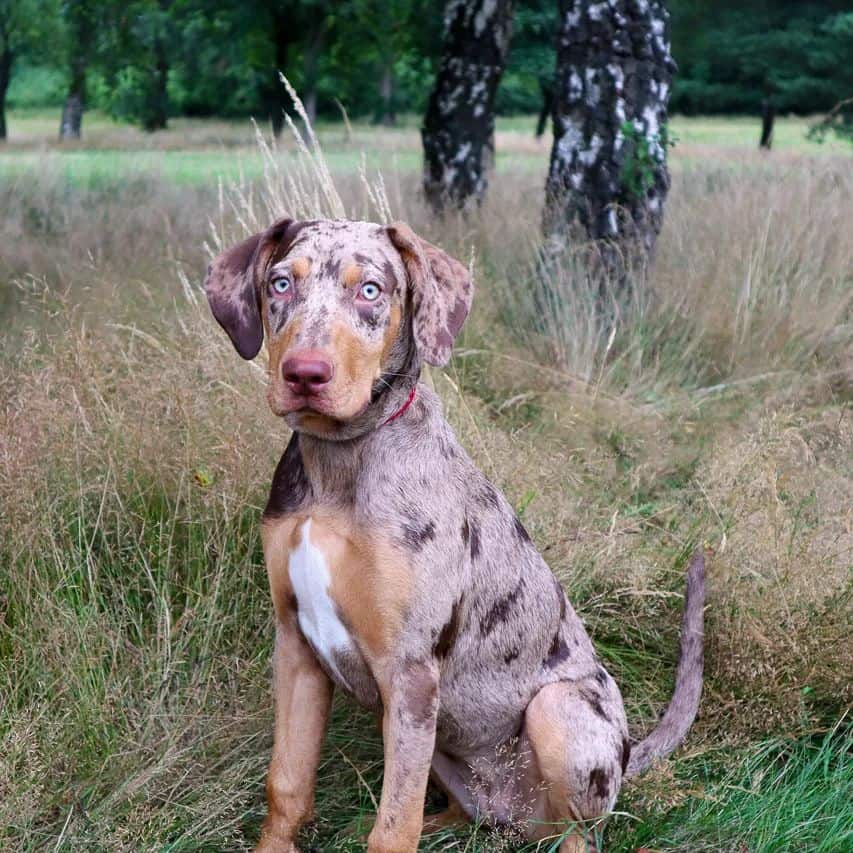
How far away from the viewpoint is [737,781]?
3443 mm

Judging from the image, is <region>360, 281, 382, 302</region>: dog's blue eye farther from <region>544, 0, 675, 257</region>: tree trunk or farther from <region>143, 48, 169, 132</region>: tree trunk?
<region>143, 48, 169, 132</region>: tree trunk

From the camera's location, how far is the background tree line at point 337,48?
1902 cm

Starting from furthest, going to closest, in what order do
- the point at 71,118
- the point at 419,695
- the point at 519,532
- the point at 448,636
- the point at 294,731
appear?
the point at 71,118, the point at 519,532, the point at 294,731, the point at 448,636, the point at 419,695

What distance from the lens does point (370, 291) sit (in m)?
2.61

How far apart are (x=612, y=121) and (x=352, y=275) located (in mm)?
4426

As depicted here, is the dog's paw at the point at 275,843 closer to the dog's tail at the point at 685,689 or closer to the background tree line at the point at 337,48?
the dog's tail at the point at 685,689

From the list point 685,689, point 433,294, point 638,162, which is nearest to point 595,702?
point 685,689

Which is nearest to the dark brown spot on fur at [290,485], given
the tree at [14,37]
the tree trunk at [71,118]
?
the tree at [14,37]

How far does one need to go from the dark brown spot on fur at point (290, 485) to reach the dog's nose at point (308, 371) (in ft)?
1.36

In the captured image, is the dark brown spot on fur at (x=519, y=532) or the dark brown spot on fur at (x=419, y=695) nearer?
the dark brown spot on fur at (x=419, y=695)

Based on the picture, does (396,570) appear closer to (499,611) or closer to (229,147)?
→ (499,611)

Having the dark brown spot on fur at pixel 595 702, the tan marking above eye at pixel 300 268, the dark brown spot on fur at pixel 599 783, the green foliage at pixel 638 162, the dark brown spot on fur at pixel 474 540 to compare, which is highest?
the green foliage at pixel 638 162

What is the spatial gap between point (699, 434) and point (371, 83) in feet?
147

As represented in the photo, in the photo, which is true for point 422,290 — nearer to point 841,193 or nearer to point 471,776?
point 471,776
